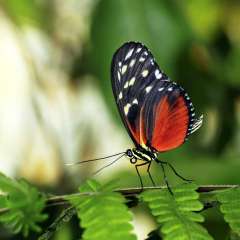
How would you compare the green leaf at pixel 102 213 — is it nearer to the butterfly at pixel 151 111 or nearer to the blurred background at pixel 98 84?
the butterfly at pixel 151 111

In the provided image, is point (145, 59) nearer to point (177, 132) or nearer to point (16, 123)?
point (177, 132)

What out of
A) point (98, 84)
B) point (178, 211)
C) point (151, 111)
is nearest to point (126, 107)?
point (151, 111)

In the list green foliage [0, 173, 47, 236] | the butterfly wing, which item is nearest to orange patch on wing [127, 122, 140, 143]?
the butterfly wing

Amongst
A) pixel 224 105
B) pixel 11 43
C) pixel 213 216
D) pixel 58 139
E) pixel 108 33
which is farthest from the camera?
pixel 11 43

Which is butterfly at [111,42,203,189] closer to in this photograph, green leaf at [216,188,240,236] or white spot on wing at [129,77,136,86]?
white spot on wing at [129,77,136,86]

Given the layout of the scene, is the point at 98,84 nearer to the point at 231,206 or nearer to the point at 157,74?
the point at 157,74

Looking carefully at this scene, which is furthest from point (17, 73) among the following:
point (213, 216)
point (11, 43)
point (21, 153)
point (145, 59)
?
point (145, 59)
